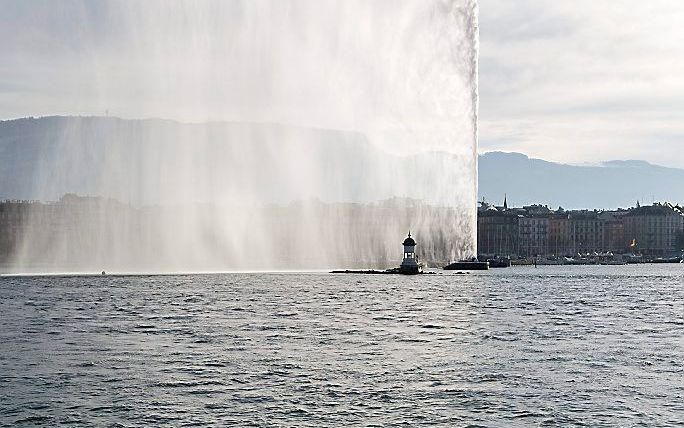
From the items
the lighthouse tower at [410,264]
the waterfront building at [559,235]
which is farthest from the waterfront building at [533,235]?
the lighthouse tower at [410,264]

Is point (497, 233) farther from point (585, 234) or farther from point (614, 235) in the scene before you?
point (614, 235)

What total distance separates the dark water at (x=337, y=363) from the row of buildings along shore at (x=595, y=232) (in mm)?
136474

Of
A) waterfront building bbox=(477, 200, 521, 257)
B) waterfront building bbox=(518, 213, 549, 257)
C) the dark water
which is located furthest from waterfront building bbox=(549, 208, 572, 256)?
the dark water

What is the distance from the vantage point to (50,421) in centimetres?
1717

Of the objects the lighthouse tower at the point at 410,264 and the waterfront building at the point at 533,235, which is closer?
the lighthouse tower at the point at 410,264

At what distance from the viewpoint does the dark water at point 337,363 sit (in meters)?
18.0

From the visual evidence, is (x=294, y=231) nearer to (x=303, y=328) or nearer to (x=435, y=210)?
(x=435, y=210)

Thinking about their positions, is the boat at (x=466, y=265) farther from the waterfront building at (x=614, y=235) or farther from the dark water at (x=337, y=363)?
the waterfront building at (x=614, y=235)

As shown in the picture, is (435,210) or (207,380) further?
(435,210)

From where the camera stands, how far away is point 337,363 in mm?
23922

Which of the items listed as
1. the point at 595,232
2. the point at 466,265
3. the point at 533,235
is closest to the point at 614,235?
the point at 595,232

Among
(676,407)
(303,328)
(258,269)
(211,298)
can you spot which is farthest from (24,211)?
(676,407)

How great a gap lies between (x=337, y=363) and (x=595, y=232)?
173224 mm

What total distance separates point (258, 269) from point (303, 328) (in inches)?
2118
